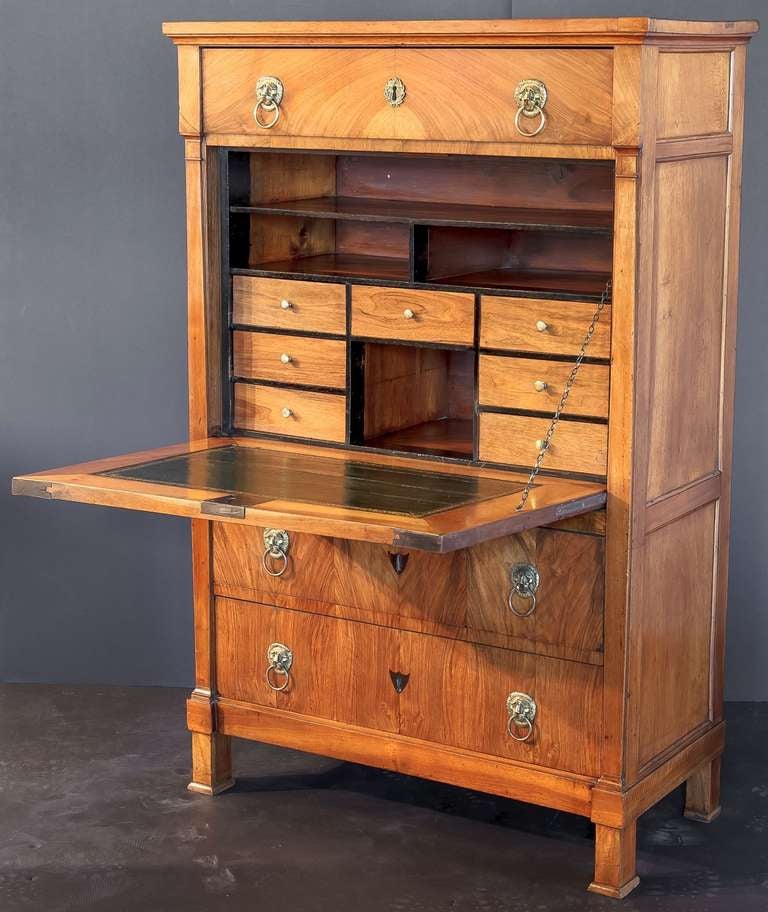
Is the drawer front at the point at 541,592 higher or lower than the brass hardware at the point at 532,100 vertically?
lower

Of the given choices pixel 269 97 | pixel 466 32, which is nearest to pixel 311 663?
pixel 269 97

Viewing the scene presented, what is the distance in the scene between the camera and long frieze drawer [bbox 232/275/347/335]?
3920 millimetres

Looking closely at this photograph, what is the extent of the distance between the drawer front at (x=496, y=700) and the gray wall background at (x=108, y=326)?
1.24 meters

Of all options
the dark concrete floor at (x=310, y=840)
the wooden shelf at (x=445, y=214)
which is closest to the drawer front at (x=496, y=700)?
the dark concrete floor at (x=310, y=840)

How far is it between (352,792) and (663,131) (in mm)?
1892

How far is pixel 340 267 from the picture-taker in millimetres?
4141

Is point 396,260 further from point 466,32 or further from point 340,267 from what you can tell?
point 466,32

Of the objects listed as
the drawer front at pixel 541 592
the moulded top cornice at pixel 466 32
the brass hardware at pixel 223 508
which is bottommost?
the drawer front at pixel 541 592

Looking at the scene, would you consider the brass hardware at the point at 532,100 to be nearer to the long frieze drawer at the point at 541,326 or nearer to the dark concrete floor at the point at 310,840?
the long frieze drawer at the point at 541,326

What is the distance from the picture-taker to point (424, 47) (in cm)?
356

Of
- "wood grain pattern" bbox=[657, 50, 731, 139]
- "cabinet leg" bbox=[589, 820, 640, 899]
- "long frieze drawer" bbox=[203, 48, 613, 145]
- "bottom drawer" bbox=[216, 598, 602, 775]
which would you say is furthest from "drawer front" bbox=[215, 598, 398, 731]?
"wood grain pattern" bbox=[657, 50, 731, 139]

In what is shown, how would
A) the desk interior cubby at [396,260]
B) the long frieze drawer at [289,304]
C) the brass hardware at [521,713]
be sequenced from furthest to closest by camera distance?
1. the long frieze drawer at [289,304]
2. the desk interior cubby at [396,260]
3. the brass hardware at [521,713]

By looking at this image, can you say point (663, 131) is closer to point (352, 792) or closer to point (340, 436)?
point (340, 436)

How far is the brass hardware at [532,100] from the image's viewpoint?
135 inches
